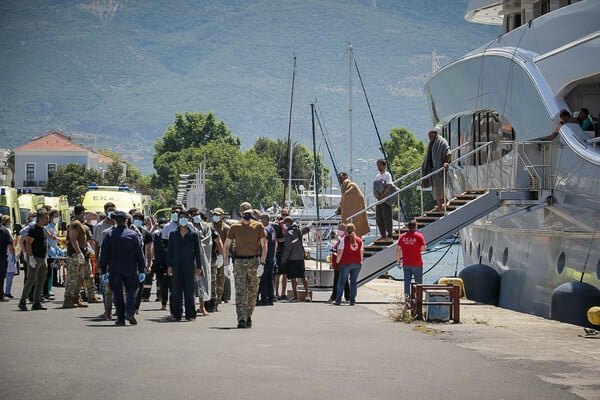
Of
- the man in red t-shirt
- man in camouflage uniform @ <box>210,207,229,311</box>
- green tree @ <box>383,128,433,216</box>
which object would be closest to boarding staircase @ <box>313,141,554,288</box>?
the man in red t-shirt

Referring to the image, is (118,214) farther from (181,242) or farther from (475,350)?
(475,350)

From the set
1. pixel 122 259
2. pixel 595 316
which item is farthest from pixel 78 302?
pixel 595 316

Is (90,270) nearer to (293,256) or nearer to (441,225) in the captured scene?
(293,256)

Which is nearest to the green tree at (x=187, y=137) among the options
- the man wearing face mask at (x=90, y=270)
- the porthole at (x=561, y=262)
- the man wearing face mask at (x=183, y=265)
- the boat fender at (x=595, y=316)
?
the man wearing face mask at (x=90, y=270)

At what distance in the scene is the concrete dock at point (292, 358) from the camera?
41.8ft

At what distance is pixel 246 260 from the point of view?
20250 mm

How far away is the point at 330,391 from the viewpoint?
12.7m

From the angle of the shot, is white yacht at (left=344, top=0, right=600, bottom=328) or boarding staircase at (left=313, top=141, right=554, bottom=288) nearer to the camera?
white yacht at (left=344, top=0, right=600, bottom=328)

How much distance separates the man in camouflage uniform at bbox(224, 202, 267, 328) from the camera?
19.9 meters

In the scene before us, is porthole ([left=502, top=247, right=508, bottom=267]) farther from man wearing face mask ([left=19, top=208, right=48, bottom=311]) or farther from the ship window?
the ship window

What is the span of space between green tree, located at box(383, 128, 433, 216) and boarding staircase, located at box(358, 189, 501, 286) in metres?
105

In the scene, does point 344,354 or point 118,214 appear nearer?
point 344,354

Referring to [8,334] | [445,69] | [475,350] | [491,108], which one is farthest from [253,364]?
[445,69]

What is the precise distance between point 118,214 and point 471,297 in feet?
38.2
